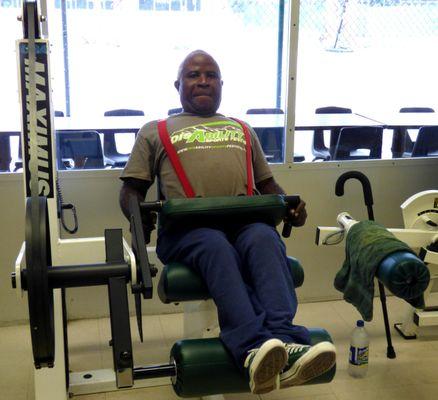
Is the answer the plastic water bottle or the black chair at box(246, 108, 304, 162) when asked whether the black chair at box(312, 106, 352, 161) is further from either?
the plastic water bottle

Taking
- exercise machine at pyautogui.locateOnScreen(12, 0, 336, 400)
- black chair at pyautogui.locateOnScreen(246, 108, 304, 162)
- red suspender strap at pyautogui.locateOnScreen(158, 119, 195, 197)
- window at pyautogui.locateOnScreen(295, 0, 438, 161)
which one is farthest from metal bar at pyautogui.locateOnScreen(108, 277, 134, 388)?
window at pyautogui.locateOnScreen(295, 0, 438, 161)

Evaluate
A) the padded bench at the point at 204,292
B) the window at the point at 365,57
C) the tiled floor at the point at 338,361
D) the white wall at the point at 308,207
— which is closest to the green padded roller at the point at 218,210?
the padded bench at the point at 204,292

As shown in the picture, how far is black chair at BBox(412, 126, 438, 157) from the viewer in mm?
3330

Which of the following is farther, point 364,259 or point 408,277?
point 364,259

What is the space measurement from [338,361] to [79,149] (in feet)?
4.94

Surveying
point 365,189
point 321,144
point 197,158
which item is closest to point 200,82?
point 197,158

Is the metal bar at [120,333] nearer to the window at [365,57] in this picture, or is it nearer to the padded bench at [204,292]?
the padded bench at [204,292]

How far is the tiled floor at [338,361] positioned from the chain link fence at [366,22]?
4.48 feet

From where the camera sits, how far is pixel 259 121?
10.1 ft

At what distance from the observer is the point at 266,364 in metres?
1.62

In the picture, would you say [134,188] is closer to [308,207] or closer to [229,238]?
[229,238]

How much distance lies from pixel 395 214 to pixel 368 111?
0.68 m

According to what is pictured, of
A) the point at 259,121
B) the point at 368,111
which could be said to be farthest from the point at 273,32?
the point at 368,111

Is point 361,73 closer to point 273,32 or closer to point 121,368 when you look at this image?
point 273,32
